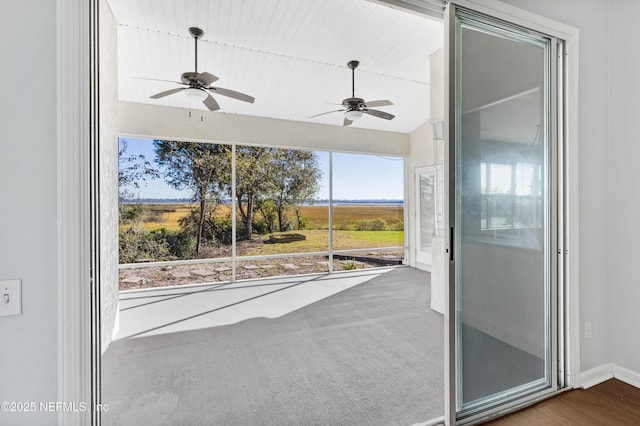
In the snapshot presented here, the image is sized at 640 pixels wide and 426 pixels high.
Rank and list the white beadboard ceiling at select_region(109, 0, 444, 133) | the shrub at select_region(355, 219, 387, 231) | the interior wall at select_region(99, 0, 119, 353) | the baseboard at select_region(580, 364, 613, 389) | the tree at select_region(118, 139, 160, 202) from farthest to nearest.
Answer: the shrub at select_region(355, 219, 387, 231) < the tree at select_region(118, 139, 160, 202) < the white beadboard ceiling at select_region(109, 0, 444, 133) < the interior wall at select_region(99, 0, 119, 353) < the baseboard at select_region(580, 364, 613, 389)

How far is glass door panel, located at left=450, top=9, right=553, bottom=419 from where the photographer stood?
1.89m

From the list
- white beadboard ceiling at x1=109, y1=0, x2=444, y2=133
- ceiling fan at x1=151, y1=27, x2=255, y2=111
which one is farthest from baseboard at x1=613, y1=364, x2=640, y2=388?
ceiling fan at x1=151, y1=27, x2=255, y2=111

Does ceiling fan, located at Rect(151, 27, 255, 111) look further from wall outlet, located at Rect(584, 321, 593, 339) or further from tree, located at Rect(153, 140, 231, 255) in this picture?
wall outlet, located at Rect(584, 321, 593, 339)

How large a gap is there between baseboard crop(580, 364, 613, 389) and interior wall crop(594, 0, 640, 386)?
96mm

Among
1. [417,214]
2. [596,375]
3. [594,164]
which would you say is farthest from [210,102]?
[417,214]

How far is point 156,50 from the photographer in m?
3.94

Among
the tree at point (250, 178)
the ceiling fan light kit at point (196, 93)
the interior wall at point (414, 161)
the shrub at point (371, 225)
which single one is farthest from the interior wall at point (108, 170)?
the interior wall at point (414, 161)

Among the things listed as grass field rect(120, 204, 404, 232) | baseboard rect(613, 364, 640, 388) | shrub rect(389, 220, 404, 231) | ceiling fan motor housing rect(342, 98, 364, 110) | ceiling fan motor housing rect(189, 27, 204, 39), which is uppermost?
ceiling fan motor housing rect(189, 27, 204, 39)

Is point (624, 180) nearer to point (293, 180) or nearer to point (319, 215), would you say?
point (319, 215)

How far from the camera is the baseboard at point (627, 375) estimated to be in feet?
7.50
